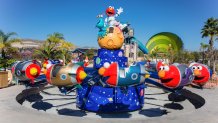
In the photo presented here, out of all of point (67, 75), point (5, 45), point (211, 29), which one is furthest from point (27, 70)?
point (211, 29)

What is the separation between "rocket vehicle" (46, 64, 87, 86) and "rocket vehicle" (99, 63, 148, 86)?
1.25 metres

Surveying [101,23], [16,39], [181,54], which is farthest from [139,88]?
[181,54]

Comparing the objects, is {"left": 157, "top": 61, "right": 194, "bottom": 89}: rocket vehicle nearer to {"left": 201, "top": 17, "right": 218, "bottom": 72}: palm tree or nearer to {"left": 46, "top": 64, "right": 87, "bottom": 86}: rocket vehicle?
{"left": 46, "top": 64, "right": 87, "bottom": 86}: rocket vehicle

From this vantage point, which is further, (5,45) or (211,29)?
(211,29)

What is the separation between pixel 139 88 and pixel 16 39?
1589 cm

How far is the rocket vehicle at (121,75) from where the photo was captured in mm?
9703

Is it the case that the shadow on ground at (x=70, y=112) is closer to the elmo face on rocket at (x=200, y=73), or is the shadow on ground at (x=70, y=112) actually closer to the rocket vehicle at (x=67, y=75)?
the rocket vehicle at (x=67, y=75)

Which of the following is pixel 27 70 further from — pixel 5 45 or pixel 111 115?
pixel 5 45

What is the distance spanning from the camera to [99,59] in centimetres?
1544

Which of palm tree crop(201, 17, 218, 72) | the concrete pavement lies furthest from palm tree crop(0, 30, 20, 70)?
palm tree crop(201, 17, 218, 72)

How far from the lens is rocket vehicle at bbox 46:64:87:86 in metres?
10.5

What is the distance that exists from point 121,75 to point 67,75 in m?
2.31

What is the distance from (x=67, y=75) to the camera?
10.6m

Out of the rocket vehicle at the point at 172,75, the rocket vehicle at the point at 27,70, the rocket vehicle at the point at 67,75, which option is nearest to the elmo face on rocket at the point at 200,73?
the rocket vehicle at the point at 172,75
